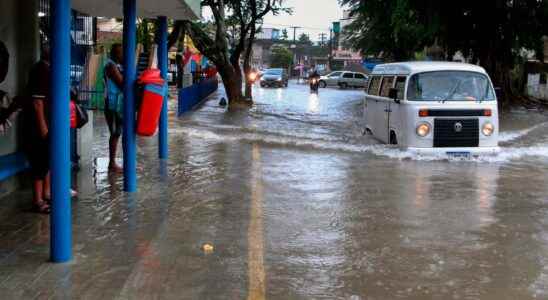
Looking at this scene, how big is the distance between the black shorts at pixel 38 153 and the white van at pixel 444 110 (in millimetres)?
7227

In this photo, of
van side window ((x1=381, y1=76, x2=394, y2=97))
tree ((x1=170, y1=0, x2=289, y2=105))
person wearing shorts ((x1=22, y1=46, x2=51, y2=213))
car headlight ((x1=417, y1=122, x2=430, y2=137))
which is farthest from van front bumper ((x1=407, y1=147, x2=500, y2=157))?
tree ((x1=170, y1=0, x2=289, y2=105))

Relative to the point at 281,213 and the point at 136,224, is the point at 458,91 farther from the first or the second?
the point at 136,224

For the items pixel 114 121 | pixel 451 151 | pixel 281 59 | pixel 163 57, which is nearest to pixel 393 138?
pixel 451 151

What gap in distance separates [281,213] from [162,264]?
7.62ft

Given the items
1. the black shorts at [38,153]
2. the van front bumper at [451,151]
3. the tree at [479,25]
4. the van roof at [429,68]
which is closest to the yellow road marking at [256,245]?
the black shorts at [38,153]

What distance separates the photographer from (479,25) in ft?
94.7

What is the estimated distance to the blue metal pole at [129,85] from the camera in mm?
8281

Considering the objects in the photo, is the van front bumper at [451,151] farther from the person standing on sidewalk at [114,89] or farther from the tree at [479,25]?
the tree at [479,25]

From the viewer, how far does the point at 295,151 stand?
1341 cm

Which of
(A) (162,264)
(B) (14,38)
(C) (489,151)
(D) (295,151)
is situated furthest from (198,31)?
(A) (162,264)

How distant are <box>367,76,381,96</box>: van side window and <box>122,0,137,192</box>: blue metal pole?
7587 mm

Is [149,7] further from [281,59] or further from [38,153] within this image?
[281,59]

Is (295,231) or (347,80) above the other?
(347,80)

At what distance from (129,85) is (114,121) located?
1627 mm
